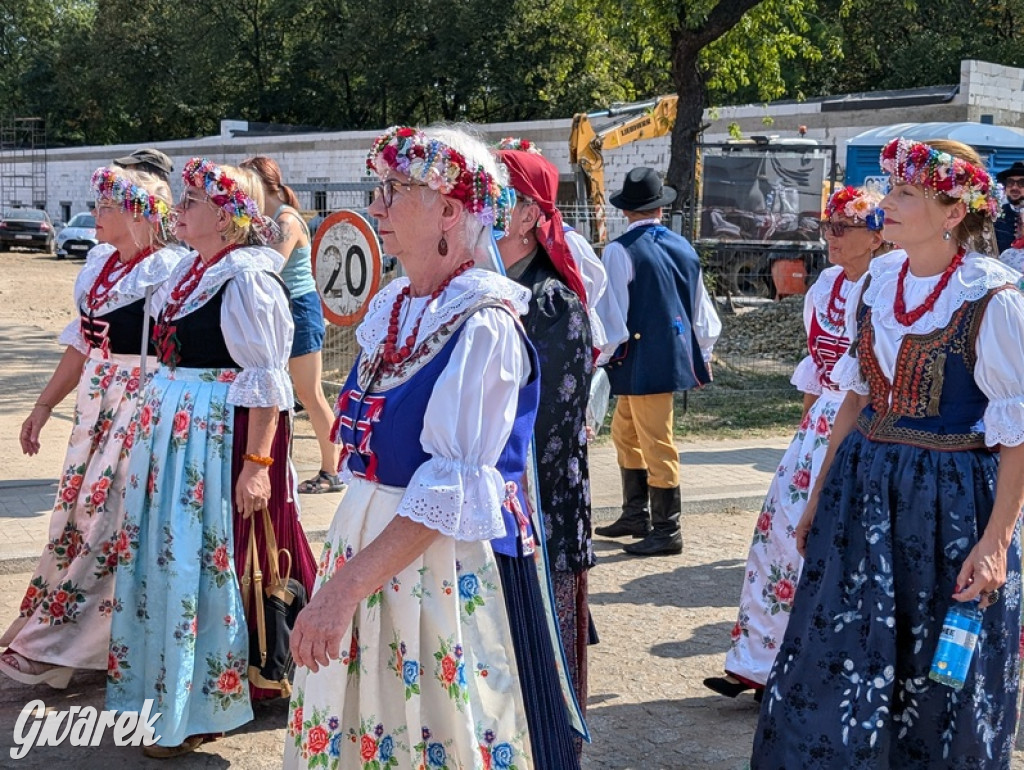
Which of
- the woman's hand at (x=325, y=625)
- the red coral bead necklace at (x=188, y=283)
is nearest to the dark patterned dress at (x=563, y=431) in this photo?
the red coral bead necklace at (x=188, y=283)

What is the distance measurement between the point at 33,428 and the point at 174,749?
1.53 m

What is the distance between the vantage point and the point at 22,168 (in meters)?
50.5

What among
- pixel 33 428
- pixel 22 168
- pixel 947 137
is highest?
pixel 22 168

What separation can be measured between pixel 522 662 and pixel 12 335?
14146 millimetres

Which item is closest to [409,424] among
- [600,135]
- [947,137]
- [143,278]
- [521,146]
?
[521,146]

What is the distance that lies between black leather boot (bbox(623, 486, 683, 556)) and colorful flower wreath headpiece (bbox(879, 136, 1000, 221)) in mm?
3374

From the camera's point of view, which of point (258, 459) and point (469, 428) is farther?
point (258, 459)

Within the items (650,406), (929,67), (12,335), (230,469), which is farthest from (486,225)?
(929,67)

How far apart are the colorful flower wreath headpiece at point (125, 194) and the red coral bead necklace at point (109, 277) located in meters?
0.14

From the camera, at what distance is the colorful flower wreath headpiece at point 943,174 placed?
10.8 ft

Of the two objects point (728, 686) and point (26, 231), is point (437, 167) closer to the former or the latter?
point (728, 686)

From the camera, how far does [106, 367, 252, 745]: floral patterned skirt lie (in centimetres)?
387

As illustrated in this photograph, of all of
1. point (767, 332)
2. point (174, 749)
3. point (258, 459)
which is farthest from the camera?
point (767, 332)

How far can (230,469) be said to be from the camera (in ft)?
13.1
